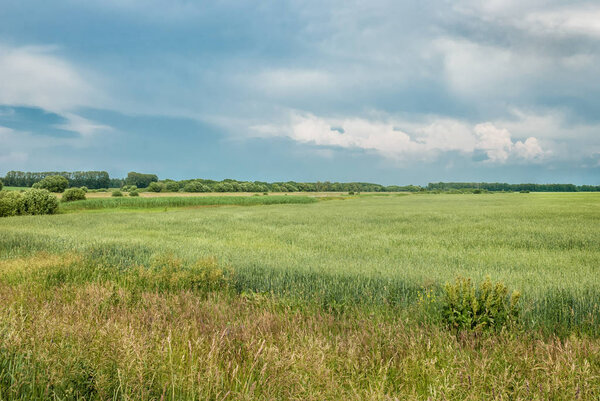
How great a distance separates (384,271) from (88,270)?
8.29 m

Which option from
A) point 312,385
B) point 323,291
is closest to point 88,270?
point 323,291

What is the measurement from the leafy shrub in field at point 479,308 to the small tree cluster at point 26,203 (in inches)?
2184

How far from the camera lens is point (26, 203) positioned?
44906mm

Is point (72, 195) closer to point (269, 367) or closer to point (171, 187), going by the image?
point (171, 187)

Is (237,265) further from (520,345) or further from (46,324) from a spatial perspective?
(520,345)

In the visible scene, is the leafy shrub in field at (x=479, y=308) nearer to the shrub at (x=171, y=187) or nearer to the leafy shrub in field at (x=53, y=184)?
the leafy shrub in field at (x=53, y=184)

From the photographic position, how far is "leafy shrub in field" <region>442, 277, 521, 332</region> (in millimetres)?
5180

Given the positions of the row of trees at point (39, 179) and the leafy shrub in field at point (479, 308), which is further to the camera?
the row of trees at point (39, 179)

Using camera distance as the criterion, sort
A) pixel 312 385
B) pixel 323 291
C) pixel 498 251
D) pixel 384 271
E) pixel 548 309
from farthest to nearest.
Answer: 1. pixel 498 251
2. pixel 384 271
3. pixel 323 291
4. pixel 548 309
5. pixel 312 385

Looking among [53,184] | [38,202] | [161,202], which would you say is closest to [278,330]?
[38,202]

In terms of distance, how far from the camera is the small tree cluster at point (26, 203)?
43156 millimetres

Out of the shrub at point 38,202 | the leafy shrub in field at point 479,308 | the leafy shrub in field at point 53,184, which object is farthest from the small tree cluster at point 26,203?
the leafy shrub in field at point 53,184

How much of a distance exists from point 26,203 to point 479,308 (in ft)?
185

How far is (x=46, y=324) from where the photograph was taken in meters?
4.09
